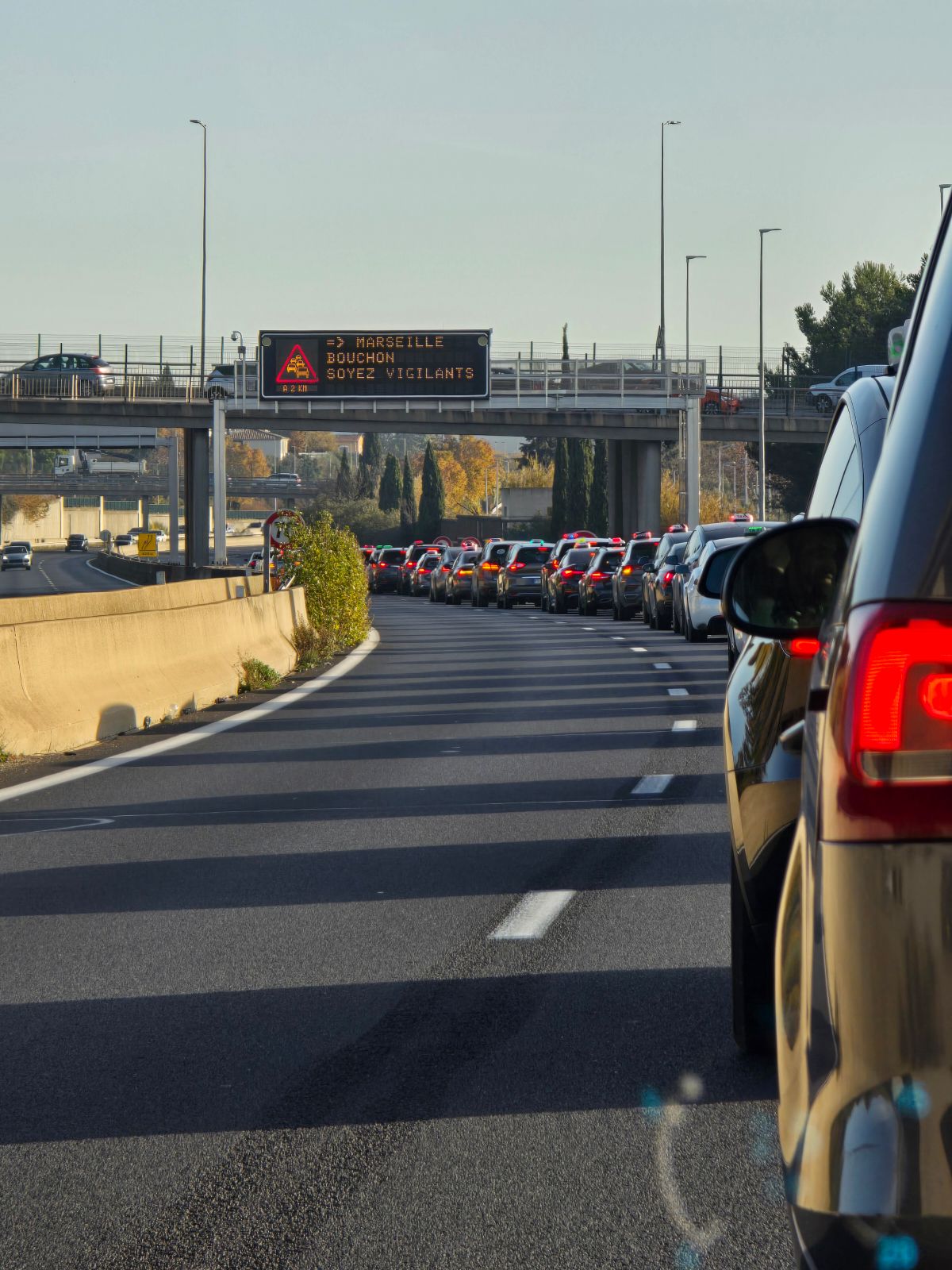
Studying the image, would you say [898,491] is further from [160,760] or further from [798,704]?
[160,760]

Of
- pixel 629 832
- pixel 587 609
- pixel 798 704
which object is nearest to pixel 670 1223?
pixel 798 704

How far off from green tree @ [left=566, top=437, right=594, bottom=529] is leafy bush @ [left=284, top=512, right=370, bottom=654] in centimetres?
8663

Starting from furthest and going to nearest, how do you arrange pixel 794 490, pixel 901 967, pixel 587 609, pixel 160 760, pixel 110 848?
pixel 794 490
pixel 587 609
pixel 160 760
pixel 110 848
pixel 901 967

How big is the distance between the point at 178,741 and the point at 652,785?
4.90 meters

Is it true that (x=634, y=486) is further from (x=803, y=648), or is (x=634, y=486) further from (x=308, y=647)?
(x=803, y=648)

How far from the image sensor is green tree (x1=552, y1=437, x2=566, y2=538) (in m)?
121

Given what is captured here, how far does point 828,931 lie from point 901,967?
158mm

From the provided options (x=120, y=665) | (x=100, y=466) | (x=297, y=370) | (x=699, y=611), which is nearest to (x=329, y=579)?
(x=699, y=611)

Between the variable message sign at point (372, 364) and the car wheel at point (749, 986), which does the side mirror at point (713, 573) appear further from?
the variable message sign at point (372, 364)

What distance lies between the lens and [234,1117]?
5.16 m

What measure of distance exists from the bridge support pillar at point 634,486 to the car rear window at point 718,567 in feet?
246

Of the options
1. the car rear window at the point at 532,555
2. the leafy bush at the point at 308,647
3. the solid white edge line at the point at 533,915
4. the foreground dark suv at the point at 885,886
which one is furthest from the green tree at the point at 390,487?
the foreground dark suv at the point at 885,886

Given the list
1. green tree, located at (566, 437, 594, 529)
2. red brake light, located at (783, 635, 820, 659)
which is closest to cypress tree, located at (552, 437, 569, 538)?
green tree, located at (566, 437, 594, 529)

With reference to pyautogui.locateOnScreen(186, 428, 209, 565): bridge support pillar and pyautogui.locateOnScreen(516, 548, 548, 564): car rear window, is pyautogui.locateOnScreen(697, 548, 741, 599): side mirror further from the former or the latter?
pyautogui.locateOnScreen(186, 428, 209, 565): bridge support pillar
